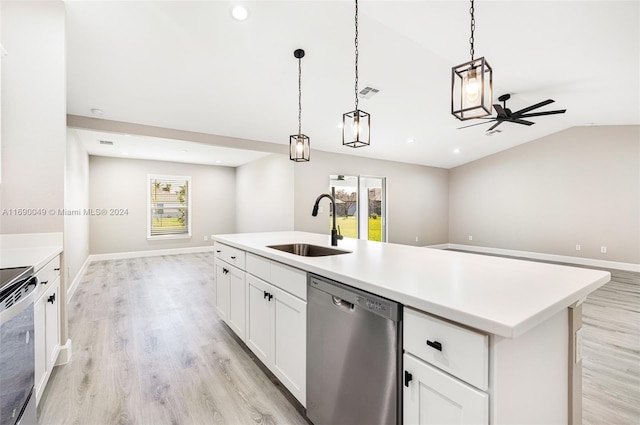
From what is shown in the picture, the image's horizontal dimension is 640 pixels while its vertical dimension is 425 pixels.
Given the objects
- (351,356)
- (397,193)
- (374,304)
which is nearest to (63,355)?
(351,356)

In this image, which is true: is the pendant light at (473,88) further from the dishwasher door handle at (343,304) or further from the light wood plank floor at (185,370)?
the light wood plank floor at (185,370)

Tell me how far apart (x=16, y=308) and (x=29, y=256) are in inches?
33.8

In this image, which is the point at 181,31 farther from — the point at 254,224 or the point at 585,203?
the point at 585,203

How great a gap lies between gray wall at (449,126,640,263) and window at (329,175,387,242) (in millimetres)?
2846

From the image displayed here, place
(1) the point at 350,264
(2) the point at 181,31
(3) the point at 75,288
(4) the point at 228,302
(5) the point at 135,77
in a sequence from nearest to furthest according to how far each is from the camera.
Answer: (1) the point at 350,264 < (4) the point at 228,302 < (2) the point at 181,31 < (5) the point at 135,77 < (3) the point at 75,288

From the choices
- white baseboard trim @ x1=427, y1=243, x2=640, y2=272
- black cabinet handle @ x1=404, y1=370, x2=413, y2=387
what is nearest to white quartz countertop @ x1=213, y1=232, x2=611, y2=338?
black cabinet handle @ x1=404, y1=370, x2=413, y2=387

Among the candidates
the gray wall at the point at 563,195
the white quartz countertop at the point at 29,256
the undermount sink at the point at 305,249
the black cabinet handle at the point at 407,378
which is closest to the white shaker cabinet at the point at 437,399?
the black cabinet handle at the point at 407,378

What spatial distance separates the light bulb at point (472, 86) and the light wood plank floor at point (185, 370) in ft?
6.52

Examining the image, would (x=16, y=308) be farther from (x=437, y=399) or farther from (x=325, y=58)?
(x=325, y=58)

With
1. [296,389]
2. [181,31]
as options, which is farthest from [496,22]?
[296,389]

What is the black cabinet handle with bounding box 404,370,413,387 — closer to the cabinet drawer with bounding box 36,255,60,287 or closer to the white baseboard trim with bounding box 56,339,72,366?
the cabinet drawer with bounding box 36,255,60,287

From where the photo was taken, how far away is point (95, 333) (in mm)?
2832

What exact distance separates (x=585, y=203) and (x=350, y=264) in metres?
7.41

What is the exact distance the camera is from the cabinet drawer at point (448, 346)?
2.69 ft
